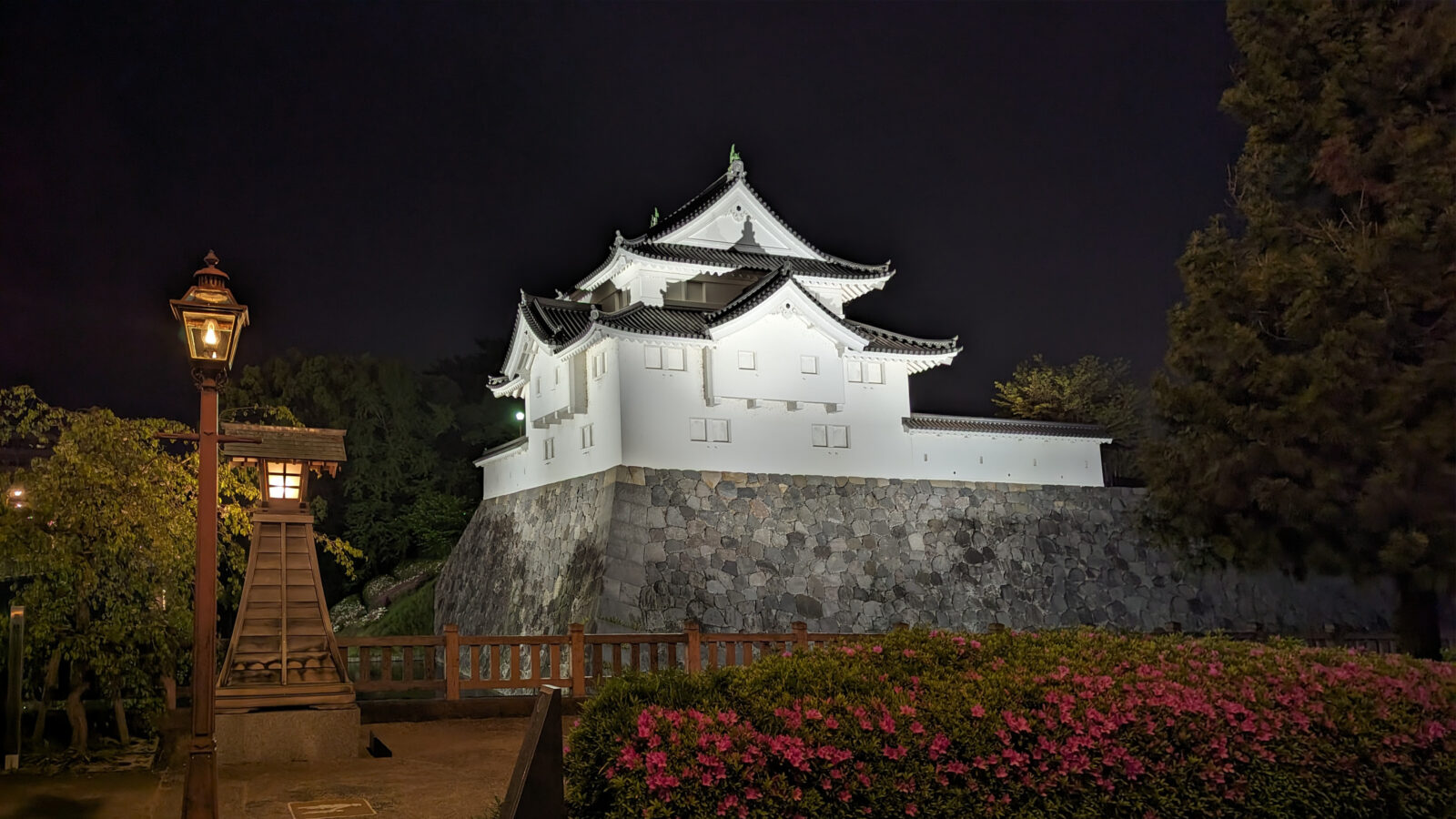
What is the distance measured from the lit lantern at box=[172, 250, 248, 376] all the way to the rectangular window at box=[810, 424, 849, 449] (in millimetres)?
18252

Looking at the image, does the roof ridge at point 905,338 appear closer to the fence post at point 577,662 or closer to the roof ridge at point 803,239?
the roof ridge at point 803,239

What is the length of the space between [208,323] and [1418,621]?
577 inches

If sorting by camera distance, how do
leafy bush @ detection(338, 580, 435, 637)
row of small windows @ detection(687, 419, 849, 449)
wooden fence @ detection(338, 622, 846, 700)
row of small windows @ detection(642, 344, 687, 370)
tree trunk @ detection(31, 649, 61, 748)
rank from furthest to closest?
leafy bush @ detection(338, 580, 435, 637) < row of small windows @ detection(687, 419, 849, 449) < row of small windows @ detection(642, 344, 687, 370) < wooden fence @ detection(338, 622, 846, 700) < tree trunk @ detection(31, 649, 61, 748)

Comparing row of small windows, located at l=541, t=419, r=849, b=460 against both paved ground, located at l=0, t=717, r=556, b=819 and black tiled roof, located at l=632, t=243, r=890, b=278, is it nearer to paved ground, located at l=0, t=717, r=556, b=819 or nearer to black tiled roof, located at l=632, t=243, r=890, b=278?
black tiled roof, located at l=632, t=243, r=890, b=278

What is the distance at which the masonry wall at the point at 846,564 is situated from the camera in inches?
849

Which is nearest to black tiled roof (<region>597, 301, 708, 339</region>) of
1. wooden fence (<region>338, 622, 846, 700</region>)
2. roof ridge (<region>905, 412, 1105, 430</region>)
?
roof ridge (<region>905, 412, 1105, 430</region>)

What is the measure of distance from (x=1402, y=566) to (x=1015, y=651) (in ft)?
29.4

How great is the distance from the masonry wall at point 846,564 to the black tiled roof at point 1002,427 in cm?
141

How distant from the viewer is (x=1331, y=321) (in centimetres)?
1313

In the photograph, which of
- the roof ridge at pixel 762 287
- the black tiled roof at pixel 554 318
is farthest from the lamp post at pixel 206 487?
the black tiled roof at pixel 554 318

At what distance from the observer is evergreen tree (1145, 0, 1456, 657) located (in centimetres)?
1245

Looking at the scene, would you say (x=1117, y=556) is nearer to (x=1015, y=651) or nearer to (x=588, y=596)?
(x=588, y=596)

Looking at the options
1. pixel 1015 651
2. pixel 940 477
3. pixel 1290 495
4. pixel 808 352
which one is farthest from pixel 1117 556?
pixel 1015 651

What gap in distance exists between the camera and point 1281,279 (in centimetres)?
1344
